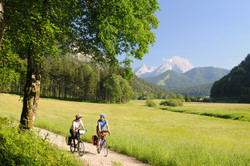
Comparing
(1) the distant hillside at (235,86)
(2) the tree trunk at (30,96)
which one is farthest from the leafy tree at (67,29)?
(1) the distant hillside at (235,86)

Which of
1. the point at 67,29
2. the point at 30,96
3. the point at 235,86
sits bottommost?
the point at 30,96

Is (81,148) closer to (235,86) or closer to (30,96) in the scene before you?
(30,96)

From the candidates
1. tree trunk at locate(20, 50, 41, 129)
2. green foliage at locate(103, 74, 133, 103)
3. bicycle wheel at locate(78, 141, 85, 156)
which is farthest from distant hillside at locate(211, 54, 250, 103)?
tree trunk at locate(20, 50, 41, 129)

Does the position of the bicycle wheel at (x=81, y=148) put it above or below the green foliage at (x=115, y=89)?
below

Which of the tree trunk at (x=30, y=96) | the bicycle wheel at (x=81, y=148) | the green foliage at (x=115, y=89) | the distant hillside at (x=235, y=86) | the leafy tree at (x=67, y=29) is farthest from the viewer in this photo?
the distant hillside at (x=235, y=86)

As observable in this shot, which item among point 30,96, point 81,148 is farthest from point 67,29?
point 81,148

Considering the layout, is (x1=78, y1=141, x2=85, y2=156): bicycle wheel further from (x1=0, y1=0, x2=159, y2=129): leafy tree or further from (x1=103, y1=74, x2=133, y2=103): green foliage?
(x1=103, y1=74, x2=133, y2=103): green foliage

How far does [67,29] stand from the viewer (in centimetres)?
1010

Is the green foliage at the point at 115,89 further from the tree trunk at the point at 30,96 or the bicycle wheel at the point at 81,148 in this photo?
the bicycle wheel at the point at 81,148

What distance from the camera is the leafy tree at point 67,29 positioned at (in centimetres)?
834

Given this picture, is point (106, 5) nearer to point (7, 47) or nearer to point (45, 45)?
point (45, 45)

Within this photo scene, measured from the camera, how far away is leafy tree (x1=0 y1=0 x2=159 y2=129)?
8.34 m

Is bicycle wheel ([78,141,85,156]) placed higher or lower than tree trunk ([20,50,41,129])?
lower

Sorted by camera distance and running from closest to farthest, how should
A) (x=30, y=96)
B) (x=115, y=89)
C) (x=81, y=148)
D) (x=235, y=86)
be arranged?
(x=30, y=96) < (x=81, y=148) < (x=115, y=89) < (x=235, y=86)
